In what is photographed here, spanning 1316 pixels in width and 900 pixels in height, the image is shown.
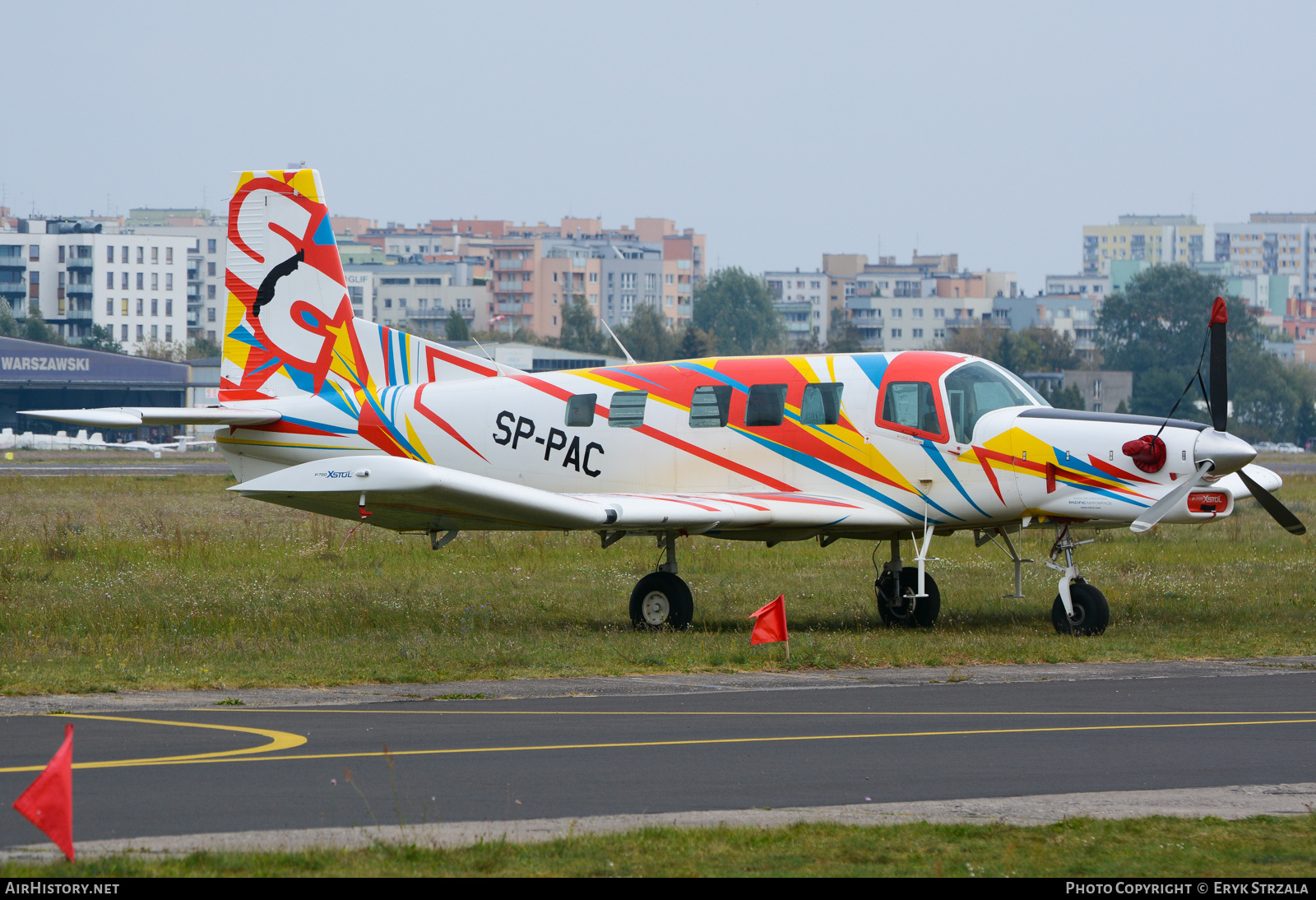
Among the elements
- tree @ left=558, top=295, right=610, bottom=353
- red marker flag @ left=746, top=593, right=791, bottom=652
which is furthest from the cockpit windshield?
tree @ left=558, top=295, right=610, bottom=353

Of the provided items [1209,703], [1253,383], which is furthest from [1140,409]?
[1209,703]

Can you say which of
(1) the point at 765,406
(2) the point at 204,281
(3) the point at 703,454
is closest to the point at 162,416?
(3) the point at 703,454

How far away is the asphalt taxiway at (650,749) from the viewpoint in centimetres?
944

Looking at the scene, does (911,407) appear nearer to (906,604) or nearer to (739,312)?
(906,604)

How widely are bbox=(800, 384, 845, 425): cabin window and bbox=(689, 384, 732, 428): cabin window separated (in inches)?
38.4

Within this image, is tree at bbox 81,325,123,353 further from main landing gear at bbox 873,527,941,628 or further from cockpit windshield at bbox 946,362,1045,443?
cockpit windshield at bbox 946,362,1045,443

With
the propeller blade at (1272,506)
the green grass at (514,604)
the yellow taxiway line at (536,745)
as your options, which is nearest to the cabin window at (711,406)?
the green grass at (514,604)

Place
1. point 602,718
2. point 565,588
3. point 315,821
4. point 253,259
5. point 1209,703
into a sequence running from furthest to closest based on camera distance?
point 565,588, point 253,259, point 1209,703, point 602,718, point 315,821

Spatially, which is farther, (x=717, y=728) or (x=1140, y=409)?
(x=1140, y=409)

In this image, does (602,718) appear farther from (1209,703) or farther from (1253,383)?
(1253,383)

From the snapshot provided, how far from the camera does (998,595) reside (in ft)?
75.7

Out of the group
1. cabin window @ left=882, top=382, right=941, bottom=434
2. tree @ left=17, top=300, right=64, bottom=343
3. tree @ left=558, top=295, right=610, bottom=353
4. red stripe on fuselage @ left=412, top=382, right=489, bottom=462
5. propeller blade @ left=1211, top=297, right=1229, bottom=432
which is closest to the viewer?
propeller blade @ left=1211, top=297, right=1229, bottom=432

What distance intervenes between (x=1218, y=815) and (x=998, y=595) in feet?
45.6

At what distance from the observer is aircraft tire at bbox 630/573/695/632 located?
1941 centimetres
